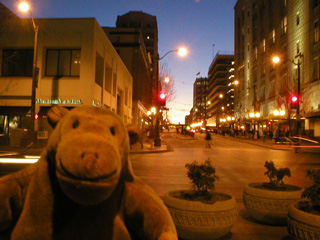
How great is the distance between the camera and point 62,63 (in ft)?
83.9

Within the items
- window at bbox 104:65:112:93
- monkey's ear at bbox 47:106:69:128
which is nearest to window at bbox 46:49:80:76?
window at bbox 104:65:112:93

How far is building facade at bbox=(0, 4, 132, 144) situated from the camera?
24.9m

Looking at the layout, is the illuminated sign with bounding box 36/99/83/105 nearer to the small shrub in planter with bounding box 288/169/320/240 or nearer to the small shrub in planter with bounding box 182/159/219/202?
the small shrub in planter with bounding box 182/159/219/202

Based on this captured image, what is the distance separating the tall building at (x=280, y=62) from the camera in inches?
1465

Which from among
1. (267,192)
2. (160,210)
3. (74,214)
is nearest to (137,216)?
(160,210)

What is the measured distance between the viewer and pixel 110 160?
1.65 m

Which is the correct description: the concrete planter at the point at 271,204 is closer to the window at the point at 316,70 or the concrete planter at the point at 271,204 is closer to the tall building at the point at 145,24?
the window at the point at 316,70

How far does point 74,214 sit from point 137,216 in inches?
15.6

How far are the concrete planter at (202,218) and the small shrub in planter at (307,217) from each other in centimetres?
78

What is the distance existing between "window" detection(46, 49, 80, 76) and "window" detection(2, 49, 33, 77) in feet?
5.75

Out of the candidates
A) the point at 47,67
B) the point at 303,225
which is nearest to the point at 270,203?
the point at 303,225

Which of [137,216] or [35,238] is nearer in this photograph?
[35,238]

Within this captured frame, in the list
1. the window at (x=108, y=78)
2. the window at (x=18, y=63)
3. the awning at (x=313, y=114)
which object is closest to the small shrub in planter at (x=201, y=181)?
the window at (x=18, y=63)

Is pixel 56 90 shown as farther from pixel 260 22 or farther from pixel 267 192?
pixel 260 22
